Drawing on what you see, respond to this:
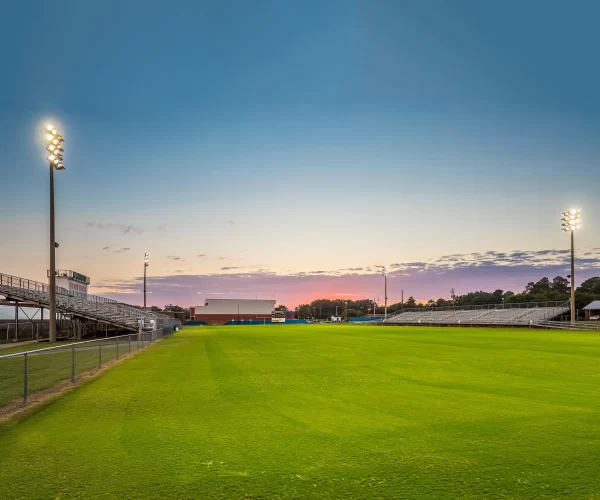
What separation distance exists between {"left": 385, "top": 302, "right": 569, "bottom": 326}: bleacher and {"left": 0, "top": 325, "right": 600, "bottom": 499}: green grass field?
5110cm

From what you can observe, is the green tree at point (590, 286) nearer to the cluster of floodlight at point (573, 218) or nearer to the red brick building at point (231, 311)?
the cluster of floodlight at point (573, 218)

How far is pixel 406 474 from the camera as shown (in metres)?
5.84

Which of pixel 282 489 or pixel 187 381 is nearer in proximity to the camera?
pixel 282 489

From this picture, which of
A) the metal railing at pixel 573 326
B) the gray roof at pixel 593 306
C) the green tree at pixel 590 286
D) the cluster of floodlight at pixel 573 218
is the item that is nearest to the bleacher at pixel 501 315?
the metal railing at pixel 573 326

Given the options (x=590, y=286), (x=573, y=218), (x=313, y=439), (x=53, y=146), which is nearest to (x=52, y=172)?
(x=53, y=146)

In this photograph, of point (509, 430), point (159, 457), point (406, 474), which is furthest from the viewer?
point (509, 430)

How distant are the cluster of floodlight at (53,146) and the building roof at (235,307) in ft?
→ 378

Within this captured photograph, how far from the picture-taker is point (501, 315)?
7062cm

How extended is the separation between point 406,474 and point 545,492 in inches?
61.8

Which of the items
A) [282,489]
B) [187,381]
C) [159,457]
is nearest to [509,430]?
[282,489]

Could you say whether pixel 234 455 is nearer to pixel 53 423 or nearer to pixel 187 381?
pixel 53 423

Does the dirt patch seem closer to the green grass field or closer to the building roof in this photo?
the green grass field

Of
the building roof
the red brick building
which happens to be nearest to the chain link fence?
the red brick building

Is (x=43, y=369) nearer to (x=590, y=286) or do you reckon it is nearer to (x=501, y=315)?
(x=501, y=315)
